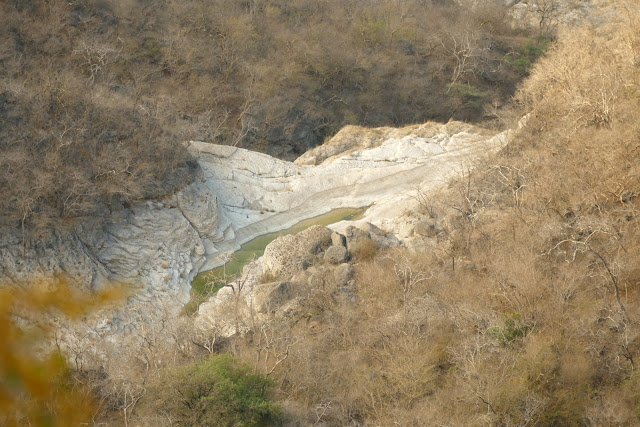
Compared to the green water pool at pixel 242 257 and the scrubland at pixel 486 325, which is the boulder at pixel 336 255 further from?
the green water pool at pixel 242 257

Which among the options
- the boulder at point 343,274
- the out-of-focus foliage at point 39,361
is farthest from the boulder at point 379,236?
the out-of-focus foliage at point 39,361

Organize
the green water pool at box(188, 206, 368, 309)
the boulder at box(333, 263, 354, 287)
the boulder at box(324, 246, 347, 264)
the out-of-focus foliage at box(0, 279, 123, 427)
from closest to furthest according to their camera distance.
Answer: the out-of-focus foliage at box(0, 279, 123, 427)
the boulder at box(333, 263, 354, 287)
the boulder at box(324, 246, 347, 264)
the green water pool at box(188, 206, 368, 309)

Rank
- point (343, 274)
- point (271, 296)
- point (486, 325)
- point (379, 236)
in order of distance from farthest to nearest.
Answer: point (379, 236), point (343, 274), point (271, 296), point (486, 325)

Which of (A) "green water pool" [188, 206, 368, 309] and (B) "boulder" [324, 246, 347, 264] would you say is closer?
(B) "boulder" [324, 246, 347, 264]

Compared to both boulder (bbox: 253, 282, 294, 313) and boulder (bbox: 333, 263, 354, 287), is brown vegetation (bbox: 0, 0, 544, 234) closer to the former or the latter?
boulder (bbox: 253, 282, 294, 313)

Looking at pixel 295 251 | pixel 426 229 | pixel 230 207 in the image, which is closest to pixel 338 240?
pixel 295 251

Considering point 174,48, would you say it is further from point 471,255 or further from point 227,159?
point 471,255

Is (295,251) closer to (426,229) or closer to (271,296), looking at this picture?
(271,296)

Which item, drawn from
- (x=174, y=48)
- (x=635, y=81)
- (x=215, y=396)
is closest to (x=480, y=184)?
(x=635, y=81)

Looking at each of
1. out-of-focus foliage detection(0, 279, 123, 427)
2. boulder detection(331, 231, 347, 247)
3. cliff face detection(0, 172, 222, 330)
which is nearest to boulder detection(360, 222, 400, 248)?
boulder detection(331, 231, 347, 247)
